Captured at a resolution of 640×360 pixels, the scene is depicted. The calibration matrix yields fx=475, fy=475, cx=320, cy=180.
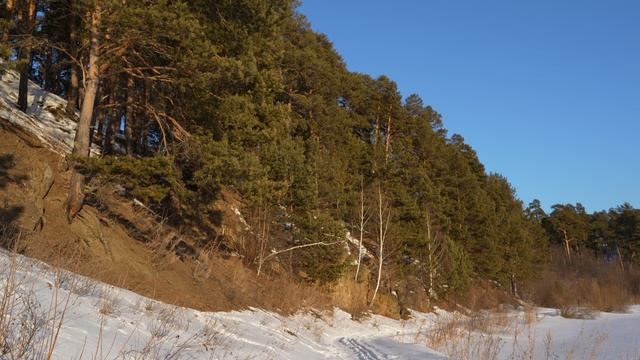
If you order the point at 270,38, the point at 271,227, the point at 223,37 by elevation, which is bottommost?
the point at 271,227

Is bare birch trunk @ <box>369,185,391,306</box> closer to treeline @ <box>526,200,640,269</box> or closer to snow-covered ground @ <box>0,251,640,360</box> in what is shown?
snow-covered ground @ <box>0,251,640,360</box>

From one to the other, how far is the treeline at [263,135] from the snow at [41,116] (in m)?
0.78

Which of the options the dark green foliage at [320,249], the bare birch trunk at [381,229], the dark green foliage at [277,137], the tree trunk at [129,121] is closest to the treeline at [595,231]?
the dark green foliage at [277,137]

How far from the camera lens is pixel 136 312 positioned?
664cm

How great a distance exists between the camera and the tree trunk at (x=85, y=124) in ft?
33.7

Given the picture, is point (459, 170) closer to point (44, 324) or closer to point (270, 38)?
point (270, 38)

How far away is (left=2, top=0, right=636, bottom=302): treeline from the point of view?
10664mm

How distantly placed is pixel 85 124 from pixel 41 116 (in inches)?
312

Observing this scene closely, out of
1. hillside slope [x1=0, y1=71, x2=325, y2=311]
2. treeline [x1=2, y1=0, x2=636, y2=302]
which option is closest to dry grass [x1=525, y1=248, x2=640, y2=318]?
treeline [x1=2, y1=0, x2=636, y2=302]

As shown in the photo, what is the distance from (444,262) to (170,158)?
28359mm

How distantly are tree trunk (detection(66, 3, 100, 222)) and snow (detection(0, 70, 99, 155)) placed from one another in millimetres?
2647

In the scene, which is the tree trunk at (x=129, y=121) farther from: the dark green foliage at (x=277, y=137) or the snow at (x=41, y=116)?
the snow at (x=41, y=116)

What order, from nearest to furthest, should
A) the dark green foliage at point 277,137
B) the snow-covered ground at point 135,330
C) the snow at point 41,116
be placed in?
the snow-covered ground at point 135,330
the dark green foliage at point 277,137
the snow at point 41,116

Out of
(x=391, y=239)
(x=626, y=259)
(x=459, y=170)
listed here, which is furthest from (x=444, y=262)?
(x=626, y=259)
